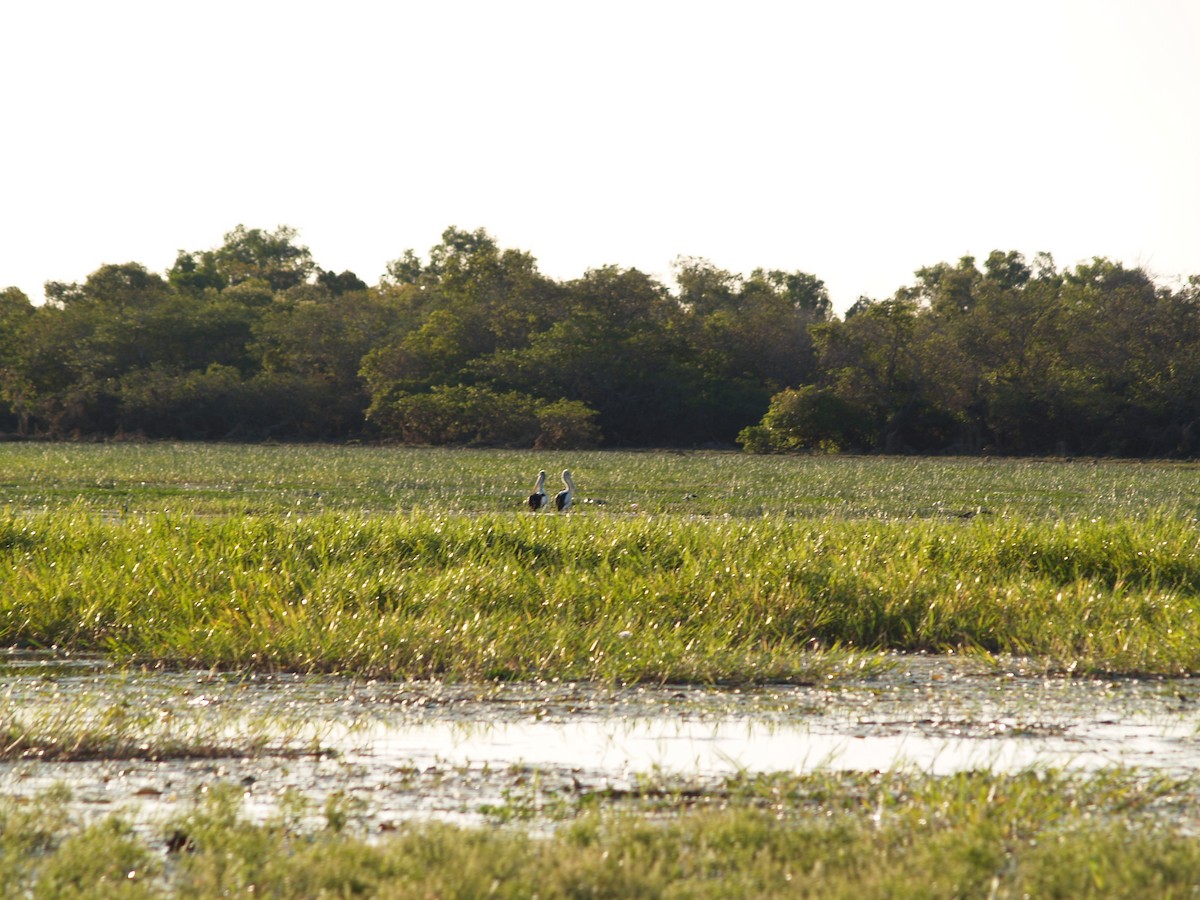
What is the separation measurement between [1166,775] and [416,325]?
66.6m

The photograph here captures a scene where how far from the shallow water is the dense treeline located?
48.5 metres

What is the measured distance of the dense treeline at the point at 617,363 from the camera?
55.8 metres

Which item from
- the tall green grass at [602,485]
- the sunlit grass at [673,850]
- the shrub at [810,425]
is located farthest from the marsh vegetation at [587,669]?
the shrub at [810,425]

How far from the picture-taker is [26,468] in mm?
30641

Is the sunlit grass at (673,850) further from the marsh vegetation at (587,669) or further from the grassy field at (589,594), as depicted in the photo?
the grassy field at (589,594)

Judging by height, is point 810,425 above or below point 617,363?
below

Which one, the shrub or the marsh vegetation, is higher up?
the shrub

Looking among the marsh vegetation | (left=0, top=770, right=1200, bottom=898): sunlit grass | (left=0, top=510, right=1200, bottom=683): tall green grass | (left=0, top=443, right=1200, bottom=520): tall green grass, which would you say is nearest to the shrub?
(left=0, top=443, right=1200, bottom=520): tall green grass

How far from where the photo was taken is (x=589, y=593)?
31.8 feet

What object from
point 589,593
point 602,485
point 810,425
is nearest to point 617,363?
point 810,425

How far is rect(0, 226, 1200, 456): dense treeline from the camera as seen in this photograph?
55781mm

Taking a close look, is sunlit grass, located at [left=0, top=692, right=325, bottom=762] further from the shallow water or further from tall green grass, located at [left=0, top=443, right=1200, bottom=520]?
tall green grass, located at [left=0, top=443, right=1200, bottom=520]

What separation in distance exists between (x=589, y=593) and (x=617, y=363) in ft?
174

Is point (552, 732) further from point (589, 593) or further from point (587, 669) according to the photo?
point (589, 593)
